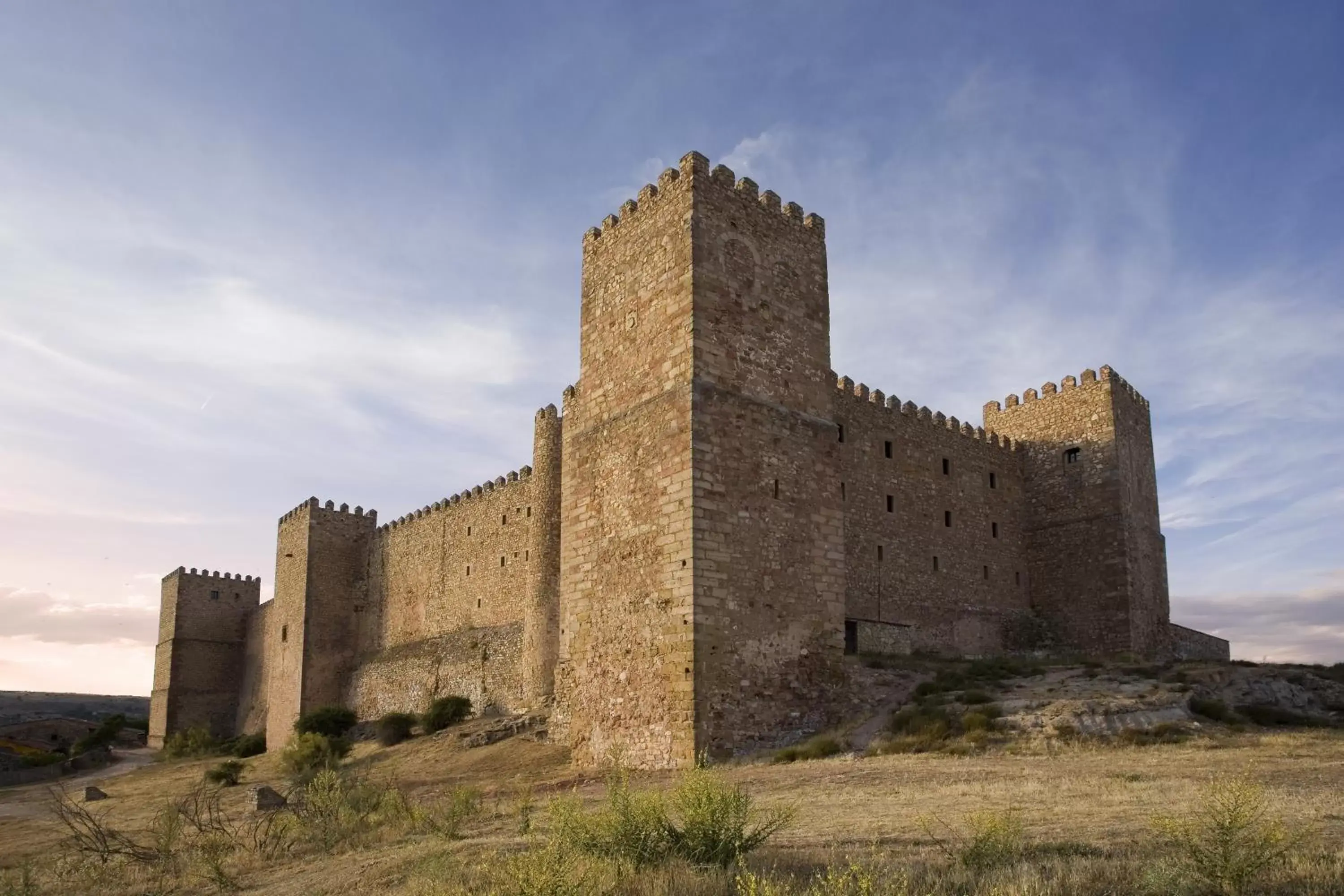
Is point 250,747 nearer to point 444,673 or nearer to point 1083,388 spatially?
point 444,673

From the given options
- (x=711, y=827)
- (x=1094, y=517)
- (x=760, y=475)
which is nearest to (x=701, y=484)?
(x=760, y=475)

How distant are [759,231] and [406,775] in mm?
11462

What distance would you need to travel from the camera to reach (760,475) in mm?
15273

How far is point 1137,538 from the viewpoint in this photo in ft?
83.1

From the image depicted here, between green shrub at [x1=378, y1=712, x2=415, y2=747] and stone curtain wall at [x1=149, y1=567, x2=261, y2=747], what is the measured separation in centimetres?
1926

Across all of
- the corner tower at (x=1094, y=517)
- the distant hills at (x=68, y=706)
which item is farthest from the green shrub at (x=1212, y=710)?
the distant hills at (x=68, y=706)

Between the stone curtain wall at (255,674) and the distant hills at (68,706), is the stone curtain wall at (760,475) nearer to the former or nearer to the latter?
the stone curtain wall at (255,674)

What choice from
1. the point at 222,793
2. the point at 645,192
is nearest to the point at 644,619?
the point at 645,192

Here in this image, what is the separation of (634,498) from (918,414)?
1087 cm

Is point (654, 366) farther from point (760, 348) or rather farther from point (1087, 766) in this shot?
point (1087, 766)

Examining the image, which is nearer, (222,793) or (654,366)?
(654,366)

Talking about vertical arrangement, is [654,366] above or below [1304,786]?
above

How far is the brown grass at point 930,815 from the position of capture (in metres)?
5.75

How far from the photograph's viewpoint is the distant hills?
74000 mm
